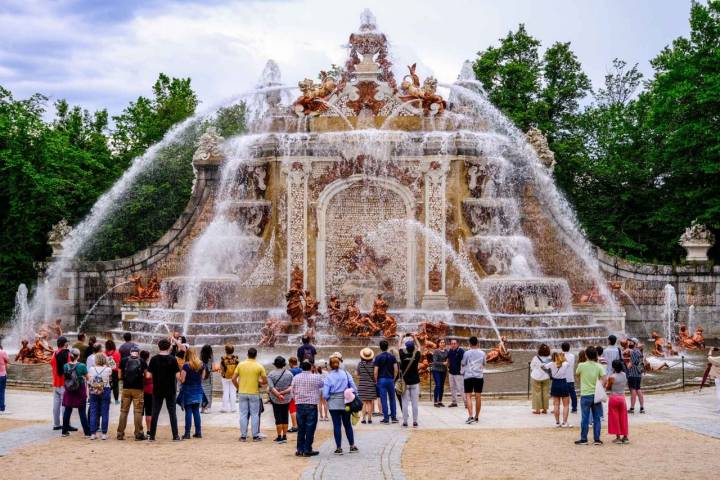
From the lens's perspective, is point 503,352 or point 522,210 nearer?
point 503,352

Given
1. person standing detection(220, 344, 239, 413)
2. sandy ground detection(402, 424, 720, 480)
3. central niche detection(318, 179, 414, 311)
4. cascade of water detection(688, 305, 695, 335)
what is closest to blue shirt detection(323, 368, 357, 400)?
sandy ground detection(402, 424, 720, 480)

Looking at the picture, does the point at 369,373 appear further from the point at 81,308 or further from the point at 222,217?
the point at 81,308

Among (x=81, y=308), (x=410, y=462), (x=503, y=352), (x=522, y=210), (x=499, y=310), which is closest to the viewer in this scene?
(x=410, y=462)

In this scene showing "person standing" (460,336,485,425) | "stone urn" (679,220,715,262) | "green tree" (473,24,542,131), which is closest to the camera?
"person standing" (460,336,485,425)

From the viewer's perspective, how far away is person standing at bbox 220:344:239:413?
1727cm

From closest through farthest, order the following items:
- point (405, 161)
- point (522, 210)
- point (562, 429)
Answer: point (562, 429) < point (405, 161) < point (522, 210)

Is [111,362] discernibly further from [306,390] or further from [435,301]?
[435,301]

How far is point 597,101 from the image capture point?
178ft

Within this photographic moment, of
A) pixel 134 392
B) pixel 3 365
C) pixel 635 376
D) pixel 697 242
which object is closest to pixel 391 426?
pixel 134 392

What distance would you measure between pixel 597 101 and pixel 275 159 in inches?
1071

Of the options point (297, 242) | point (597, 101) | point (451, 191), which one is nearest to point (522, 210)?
point (451, 191)

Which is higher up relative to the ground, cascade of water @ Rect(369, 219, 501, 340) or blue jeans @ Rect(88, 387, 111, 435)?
cascade of water @ Rect(369, 219, 501, 340)

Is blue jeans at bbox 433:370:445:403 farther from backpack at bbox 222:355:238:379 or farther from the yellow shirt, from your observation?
the yellow shirt

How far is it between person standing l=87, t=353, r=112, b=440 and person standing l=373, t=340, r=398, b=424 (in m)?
4.61
